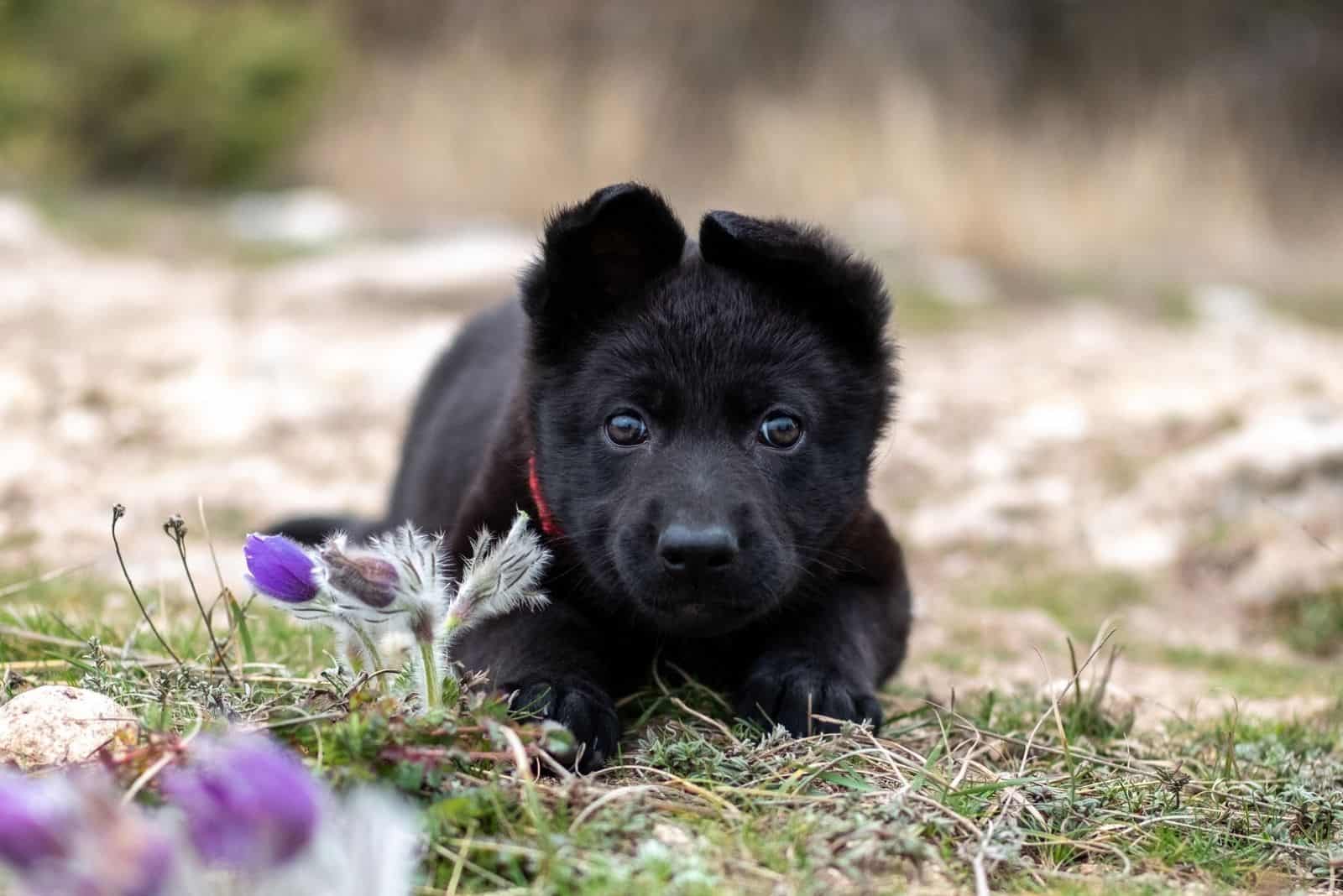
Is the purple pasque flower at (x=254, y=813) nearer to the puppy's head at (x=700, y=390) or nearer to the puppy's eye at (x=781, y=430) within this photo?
the puppy's head at (x=700, y=390)

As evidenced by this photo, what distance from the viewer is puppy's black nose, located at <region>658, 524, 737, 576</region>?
2527mm

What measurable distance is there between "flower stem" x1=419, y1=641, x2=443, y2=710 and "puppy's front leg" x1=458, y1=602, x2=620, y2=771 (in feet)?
0.69

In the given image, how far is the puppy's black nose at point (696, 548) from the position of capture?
2527 mm

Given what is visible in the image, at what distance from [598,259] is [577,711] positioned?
1.01 meters

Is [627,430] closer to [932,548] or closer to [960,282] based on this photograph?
[932,548]

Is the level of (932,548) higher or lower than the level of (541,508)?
lower

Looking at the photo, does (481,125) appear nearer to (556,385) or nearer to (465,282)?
(465,282)

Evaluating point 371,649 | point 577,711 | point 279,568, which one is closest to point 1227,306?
point 577,711

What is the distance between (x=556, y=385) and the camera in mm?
3109

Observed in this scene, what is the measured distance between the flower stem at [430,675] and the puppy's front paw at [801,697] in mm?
728

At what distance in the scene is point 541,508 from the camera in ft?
10.2

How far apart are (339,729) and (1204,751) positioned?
1.99 meters

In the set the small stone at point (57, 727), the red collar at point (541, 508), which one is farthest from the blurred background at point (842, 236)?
the small stone at point (57, 727)

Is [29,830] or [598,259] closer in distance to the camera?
[29,830]
